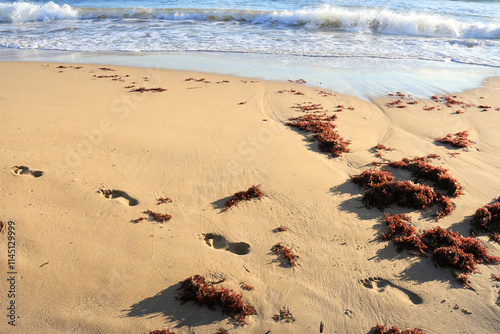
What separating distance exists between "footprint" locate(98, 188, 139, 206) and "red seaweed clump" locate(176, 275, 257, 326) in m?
1.59

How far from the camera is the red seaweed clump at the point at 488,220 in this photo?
375cm

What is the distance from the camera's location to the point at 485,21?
17.8 m

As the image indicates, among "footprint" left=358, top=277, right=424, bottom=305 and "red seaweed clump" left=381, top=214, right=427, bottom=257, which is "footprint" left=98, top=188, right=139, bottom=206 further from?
"red seaweed clump" left=381, top=214, right=427, bottom=257

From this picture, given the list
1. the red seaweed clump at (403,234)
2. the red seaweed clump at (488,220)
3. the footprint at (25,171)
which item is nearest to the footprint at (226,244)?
the red seaweed clump at (403,234)

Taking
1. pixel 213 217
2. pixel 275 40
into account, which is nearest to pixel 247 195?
pixel 213 217

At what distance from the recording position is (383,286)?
10.2 ft

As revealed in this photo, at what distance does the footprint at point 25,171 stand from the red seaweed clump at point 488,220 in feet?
18.4

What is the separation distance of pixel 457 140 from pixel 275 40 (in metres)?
9.53

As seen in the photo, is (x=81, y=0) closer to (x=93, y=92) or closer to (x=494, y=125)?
(x=93, y=92)

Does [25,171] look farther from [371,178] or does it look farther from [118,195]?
[371,178]

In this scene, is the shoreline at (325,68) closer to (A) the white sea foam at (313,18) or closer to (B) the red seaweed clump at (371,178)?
(B) the red seaweed clump at (371,178)

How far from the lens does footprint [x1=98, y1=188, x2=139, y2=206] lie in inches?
160

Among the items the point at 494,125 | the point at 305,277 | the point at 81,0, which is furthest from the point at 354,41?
the point at 81,0

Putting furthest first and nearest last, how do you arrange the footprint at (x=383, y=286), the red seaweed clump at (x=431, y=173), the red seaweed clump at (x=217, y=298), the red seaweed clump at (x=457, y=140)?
the red seaweed clump at (x=457, y=140) < the red seaweed clump at (x=431, y=173) < the footprint at (x=383, y=286) < the red seaweed clump at (x=217, y=298)
